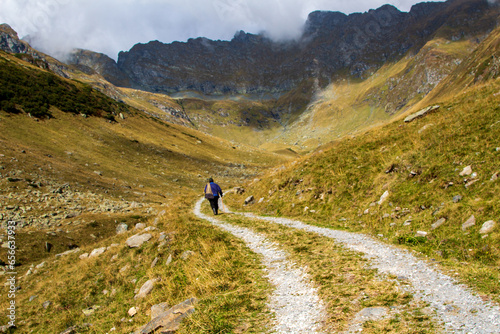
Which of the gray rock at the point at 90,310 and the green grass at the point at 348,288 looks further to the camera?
the gray rock at the point at 90,310

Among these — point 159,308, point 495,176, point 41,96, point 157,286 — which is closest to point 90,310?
point 157,286

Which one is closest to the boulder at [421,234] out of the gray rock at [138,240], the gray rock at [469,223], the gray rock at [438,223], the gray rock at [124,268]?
the gray rock at [438,223]

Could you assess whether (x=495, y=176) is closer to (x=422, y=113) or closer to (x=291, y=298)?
(x=291, y=298)

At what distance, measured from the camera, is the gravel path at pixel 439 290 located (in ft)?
13.6

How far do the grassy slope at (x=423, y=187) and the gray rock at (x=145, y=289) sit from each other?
8469mm

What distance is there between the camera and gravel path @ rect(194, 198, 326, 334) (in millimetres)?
5106

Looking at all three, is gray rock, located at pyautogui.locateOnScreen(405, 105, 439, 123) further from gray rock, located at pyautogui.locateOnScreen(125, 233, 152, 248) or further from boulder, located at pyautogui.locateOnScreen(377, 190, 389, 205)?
gray rock, located at pyautogui.locateOnScreen(125, 233, 152, 248)

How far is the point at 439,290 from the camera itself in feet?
17.9

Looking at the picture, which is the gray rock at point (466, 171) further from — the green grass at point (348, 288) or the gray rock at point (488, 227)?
the green grass at point (348, 288)

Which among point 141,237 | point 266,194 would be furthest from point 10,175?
point 266,194

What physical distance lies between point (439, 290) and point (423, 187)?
6870 millimetres

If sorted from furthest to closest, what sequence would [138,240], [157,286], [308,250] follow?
[138,240], [308,250], [157,286]

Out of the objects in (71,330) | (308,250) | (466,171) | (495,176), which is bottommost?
(71,330)

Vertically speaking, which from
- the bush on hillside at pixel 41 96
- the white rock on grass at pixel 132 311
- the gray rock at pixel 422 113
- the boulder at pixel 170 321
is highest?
the bush on hillside at pixel 41 96
